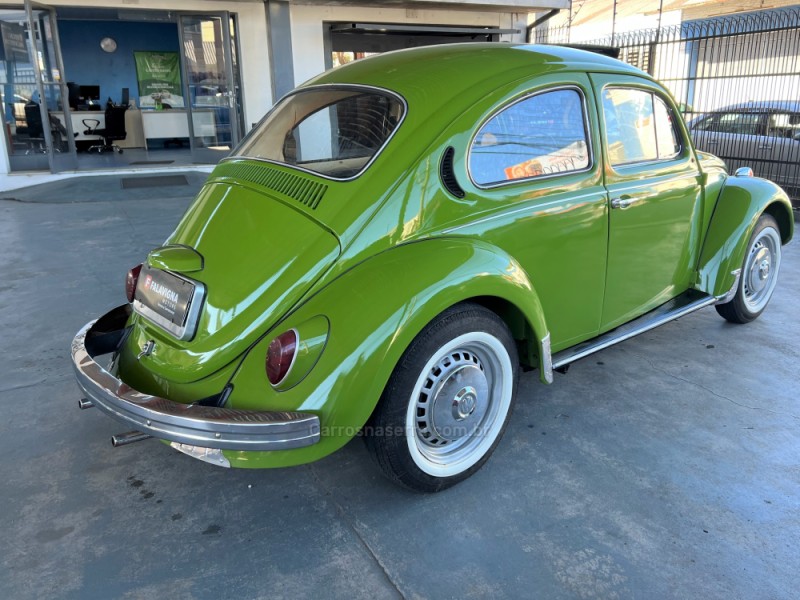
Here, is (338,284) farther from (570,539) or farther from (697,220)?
(697,220)

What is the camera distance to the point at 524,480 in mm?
2768

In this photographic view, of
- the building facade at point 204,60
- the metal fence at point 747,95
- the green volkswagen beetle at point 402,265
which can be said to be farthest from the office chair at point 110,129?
the green volkswagen beetle at point 402,265

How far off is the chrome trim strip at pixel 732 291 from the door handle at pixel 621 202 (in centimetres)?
120

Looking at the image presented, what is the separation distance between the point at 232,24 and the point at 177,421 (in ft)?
37.4

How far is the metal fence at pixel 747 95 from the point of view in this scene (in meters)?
8.73

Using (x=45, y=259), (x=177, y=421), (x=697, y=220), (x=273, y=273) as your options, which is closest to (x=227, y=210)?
(x=273, y=273)

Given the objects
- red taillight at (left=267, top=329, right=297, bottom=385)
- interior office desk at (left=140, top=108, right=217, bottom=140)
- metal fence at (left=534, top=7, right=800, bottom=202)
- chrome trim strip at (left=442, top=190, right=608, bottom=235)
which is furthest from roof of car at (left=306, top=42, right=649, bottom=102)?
interior office desk at (left=140, top=108, right=217, bottom=140)

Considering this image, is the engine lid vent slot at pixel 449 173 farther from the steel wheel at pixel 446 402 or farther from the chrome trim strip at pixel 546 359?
the chrome trim strip at pixel 546 359

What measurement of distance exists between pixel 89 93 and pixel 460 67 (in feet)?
53.0

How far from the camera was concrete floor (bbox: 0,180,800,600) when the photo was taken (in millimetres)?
2209

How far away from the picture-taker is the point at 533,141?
9.91 feet

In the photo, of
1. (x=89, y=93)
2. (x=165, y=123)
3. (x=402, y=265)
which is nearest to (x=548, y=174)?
(x=402, y=265)

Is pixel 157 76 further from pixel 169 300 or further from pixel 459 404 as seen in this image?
pixel 459 404

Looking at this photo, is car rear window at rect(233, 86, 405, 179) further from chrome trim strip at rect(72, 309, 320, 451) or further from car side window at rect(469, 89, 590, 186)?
chrome trim strip at rect(72, 309, 320, 451)
